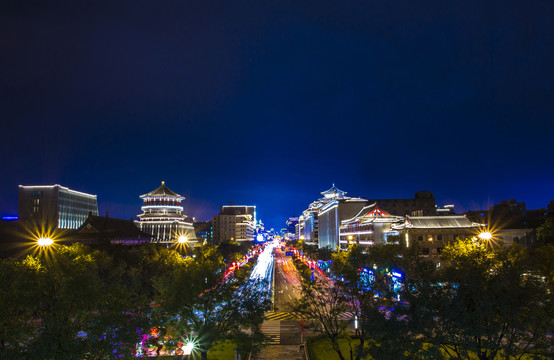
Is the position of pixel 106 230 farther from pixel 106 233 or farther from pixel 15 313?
pixel 15 313

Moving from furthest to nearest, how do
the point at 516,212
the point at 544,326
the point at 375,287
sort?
the point at 516,212
the point at 375,287
the point at 544,326

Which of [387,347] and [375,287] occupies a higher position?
[375,287]

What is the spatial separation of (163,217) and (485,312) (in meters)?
149

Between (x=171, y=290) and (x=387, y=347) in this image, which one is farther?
(x=171, y=290)

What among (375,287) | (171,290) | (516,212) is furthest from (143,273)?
(516,212)

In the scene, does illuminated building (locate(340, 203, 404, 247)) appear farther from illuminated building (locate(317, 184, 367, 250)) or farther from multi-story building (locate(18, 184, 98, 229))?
multi-story building (locate(18, 184, 98, 229))

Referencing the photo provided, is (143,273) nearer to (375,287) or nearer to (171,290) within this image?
(171,290)

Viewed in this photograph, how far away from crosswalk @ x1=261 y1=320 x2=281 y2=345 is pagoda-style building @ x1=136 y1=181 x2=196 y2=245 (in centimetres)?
10527

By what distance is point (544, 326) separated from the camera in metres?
22.6

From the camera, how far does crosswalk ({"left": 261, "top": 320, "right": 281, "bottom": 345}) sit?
45297 mm

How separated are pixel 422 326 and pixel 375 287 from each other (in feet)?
27.6

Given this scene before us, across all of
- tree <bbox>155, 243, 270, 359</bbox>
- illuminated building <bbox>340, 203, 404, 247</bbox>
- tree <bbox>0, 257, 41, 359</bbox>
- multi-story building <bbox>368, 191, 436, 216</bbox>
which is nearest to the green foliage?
illuminated building <bbox>340, 203, 404, 247</bbox>

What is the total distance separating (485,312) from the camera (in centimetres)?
2305

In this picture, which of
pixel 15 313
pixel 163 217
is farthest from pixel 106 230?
pixel 15 313
